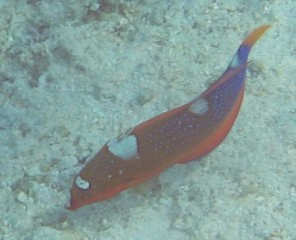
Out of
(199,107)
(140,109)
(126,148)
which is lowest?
(140,109)

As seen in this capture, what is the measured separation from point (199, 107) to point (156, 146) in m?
0.33

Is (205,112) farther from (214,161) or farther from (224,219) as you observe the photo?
(224,219)

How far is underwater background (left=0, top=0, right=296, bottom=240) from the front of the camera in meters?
3.13

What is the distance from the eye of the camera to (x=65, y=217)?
315 centimetres

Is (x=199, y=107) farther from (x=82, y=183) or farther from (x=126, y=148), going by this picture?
(x=82, y=183)

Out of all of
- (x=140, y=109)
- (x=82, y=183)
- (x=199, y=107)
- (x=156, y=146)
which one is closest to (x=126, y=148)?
(x=156, y=146)

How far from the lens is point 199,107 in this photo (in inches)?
119

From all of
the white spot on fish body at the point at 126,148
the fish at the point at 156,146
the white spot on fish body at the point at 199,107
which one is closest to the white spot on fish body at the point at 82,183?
the fish at the point at 156,146

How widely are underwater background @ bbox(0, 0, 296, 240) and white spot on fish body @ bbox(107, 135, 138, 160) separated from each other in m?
0.37

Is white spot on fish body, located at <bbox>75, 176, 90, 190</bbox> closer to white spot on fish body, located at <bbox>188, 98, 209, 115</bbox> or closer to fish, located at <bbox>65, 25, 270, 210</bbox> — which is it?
fish, located at <bbox>65, 25, 270, 210</bbox>

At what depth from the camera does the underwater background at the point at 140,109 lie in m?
3.13

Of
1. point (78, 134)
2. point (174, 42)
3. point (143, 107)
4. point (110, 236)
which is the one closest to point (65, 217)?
point (110, 236)

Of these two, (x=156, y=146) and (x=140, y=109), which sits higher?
(x=156, y=146)

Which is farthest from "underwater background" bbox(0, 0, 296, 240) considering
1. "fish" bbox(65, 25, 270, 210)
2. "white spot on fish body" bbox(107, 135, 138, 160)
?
"white spot on fish body" bbox(107, 135, 138, 160)
